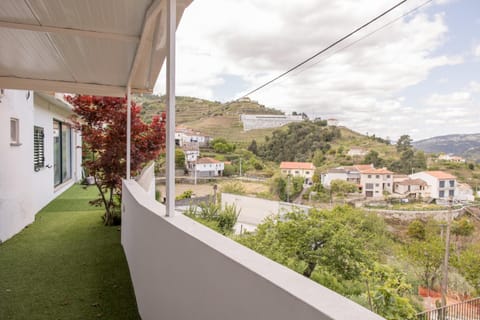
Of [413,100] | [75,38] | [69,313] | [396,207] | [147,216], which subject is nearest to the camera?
[147,216]

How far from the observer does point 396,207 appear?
652 centimetres

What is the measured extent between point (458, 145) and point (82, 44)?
476cm

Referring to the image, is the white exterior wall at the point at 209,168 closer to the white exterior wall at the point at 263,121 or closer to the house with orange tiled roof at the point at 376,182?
the white exterior wall at the point at 263,121

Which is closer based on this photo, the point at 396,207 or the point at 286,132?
the point at 396,207

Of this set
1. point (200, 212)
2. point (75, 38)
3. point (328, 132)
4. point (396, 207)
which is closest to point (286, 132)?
point (328, 132)

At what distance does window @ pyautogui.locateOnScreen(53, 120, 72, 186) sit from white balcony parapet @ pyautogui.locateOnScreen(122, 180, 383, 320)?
31.8 feet

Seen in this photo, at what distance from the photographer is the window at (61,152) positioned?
10711mm

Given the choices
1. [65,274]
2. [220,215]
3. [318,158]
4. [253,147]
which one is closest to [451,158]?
[318,158]

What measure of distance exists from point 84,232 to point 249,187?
5.88m

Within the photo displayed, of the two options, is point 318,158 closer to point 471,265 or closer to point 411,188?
point 411,188

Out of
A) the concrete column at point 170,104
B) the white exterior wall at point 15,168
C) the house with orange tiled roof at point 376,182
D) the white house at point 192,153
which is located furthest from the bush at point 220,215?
the concrete column at point 170,104

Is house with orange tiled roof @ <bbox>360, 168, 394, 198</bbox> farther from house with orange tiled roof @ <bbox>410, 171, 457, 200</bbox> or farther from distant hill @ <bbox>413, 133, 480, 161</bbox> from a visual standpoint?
distant hill @ <bbox>413, 133, 480, 161</bbox>

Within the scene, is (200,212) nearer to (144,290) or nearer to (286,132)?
(286,132)

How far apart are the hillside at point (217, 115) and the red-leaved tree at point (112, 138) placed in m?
1.94
